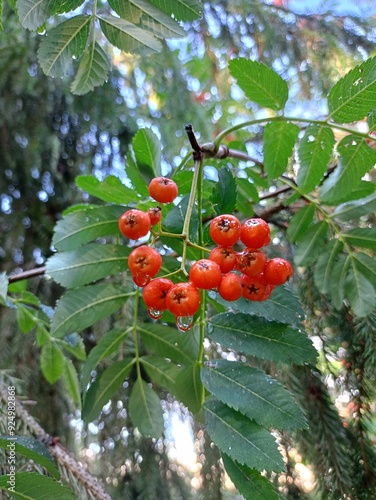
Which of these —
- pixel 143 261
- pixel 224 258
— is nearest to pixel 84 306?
pixel 143 261

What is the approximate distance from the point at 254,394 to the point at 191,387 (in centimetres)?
16

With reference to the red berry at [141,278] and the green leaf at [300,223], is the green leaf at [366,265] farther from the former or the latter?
the red berry at [141,278]

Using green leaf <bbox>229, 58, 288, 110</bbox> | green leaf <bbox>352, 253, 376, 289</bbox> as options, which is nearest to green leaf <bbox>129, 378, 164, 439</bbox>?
green leaf <bbox>352, 253, 376, 289</bbox>

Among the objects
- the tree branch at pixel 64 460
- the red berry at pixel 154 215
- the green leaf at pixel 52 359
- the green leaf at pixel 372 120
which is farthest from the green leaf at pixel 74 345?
the green leaf at pixel 372 120

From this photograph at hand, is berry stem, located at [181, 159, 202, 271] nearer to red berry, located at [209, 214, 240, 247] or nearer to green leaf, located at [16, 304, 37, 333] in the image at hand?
red berry, located at [209, 214, 240, 247]

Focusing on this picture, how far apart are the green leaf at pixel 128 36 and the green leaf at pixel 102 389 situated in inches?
23.2

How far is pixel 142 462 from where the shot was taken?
1525 mm

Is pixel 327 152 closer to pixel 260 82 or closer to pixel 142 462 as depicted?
pixel 260 82

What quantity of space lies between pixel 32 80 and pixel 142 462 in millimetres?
1525

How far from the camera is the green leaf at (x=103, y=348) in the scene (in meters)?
0.92

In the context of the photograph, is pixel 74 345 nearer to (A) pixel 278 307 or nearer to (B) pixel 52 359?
(B) pixel 52 359

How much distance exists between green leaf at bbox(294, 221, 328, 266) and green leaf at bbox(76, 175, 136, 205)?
1.22 feet

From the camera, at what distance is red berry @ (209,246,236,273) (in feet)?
2.48

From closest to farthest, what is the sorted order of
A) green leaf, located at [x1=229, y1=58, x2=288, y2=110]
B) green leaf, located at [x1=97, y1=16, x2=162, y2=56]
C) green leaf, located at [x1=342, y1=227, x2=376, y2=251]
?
green leaf, located at [x1=97, y1=16, x2=162, y2=56] < green leaf, located at [x1=229, y1=58, x2=288, y2=110] < green leaf, located at [x1=342, y1=227, x2=376, y2=251]
